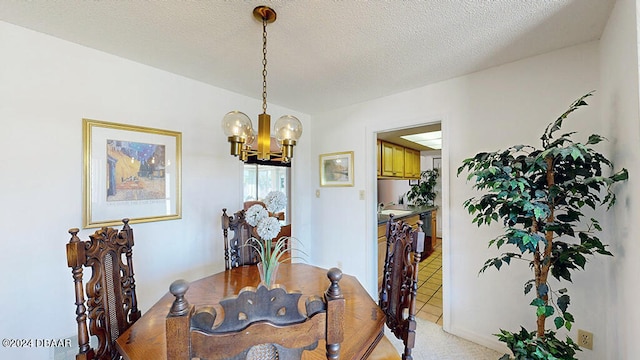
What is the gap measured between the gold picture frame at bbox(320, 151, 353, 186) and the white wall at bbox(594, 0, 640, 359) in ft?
7.03

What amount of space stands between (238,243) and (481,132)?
2.28 m

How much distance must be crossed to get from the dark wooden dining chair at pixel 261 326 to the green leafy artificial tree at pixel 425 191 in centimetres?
Answer: 532

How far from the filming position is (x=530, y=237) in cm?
141

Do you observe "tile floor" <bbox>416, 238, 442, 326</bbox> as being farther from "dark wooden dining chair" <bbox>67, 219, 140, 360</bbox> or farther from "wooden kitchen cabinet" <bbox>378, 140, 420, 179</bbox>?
"dark wooden dining chair" <bbox>67, 219, 140, 360</bbox>

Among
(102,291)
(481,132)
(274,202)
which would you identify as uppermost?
(481,132)

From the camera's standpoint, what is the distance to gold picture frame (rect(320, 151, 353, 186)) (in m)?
3.17

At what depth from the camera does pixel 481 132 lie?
7.27 ft

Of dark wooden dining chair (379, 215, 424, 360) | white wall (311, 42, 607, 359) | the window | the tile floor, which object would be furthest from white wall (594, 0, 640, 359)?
the window

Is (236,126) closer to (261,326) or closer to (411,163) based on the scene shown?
(261,326)

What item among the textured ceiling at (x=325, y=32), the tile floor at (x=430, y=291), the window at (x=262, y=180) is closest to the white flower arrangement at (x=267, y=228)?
the textured ceiling at (x=325, y=32)

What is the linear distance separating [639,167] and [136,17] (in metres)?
2.74

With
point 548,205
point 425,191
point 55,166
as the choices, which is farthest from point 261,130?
point 425,191

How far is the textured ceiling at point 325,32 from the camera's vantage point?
1445 mm

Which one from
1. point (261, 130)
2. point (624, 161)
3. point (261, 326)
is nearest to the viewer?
point (261, 326)
